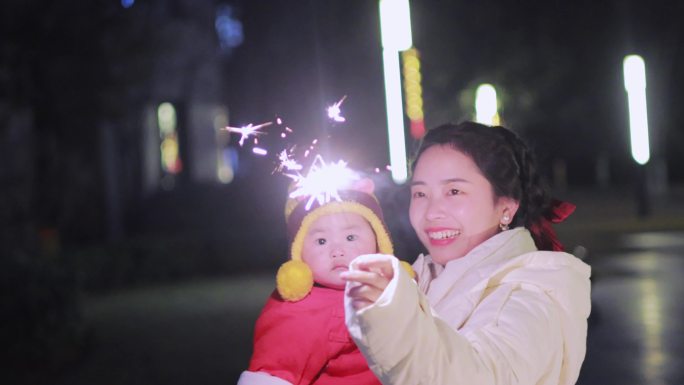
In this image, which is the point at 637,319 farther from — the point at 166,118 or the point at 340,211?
the point at 166,118

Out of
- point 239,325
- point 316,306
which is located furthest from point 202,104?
point 316,306

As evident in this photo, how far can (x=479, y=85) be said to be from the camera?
3127 cm

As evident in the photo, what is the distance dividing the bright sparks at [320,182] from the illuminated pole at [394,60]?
1244cm

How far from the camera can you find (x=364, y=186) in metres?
3.59

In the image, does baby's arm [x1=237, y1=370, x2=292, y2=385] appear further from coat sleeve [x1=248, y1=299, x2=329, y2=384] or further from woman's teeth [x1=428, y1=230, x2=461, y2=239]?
woman's teeth [x1=428, y1=230, x2=461, y2=239]

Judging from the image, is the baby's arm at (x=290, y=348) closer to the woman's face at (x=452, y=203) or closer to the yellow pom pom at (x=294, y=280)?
the yellow pom pom at (x=294, y=280)

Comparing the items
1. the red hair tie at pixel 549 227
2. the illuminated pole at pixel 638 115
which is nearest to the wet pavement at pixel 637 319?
the red hair tie at pixel 549 227

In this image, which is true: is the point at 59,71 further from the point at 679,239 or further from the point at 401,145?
the point at 679,239

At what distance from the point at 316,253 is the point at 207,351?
8.52 meters

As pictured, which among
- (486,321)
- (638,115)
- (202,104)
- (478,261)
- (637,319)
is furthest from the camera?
(202,104)

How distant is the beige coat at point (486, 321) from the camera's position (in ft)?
7.04

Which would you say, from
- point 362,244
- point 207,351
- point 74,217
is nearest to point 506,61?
point 74,217

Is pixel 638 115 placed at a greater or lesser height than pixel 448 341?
greater

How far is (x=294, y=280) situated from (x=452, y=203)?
1.75ft
